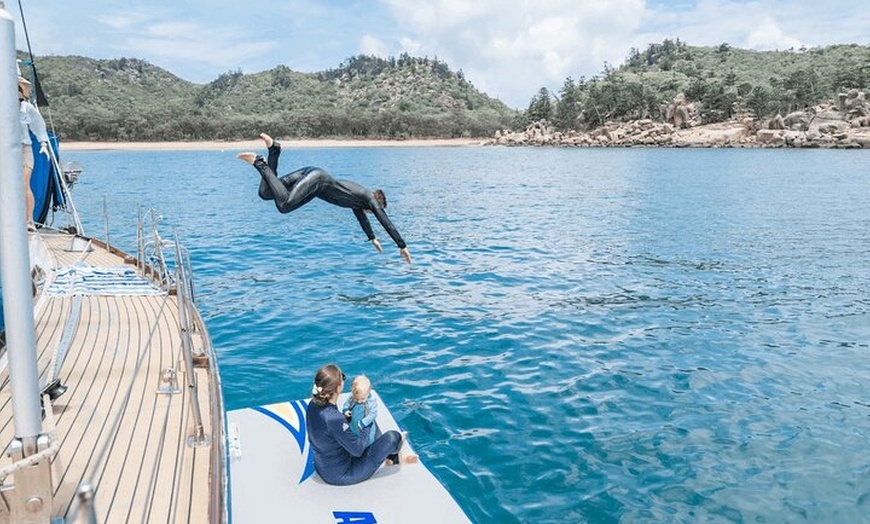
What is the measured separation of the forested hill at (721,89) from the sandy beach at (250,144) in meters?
23.1

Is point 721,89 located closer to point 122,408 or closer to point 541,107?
point 541,107

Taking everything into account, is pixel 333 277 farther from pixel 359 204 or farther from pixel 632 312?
pixel 359 204

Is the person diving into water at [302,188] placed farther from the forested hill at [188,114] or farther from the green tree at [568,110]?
the green tree at [568,110]

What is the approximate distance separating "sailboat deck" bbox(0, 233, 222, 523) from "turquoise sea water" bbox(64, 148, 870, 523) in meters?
2.41

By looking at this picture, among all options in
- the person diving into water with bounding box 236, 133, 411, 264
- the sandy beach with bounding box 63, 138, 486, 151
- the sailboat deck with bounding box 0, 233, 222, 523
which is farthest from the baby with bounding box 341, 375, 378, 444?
the sandy beach with bounding box 63, 138, 486, 151

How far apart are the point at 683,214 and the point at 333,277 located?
71.3ft

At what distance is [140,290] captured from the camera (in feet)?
37.7

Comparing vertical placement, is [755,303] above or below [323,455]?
below

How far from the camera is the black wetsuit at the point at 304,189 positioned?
317 inches

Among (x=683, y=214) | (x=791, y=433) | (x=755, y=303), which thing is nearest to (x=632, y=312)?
(x=755, y=303)

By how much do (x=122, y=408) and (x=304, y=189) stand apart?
13.1ft

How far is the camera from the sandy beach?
116875mm

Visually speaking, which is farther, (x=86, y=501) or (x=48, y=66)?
(x=48, y=66)

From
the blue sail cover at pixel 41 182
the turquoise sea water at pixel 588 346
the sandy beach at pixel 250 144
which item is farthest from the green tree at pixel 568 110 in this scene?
the blue sail cover at pixel 41 182
